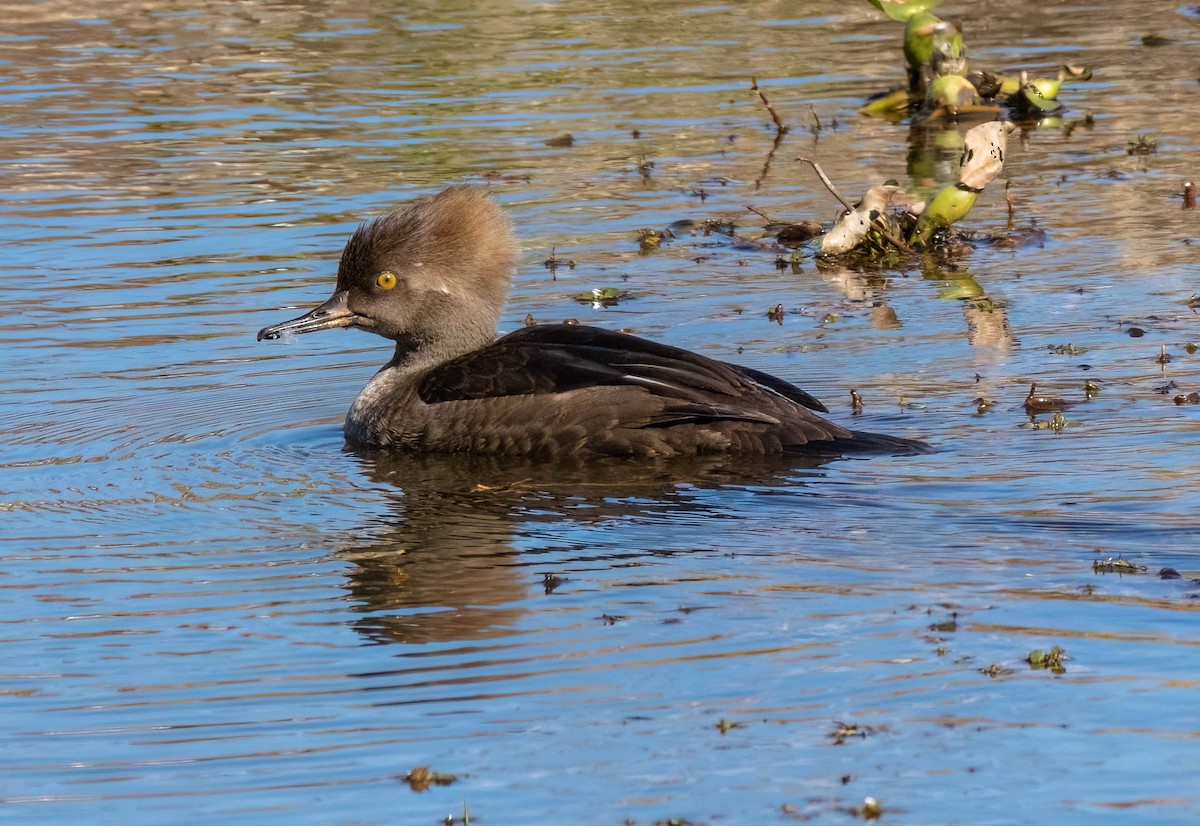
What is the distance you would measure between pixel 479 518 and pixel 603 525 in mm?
571

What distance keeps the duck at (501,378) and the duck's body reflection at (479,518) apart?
0.11 meters

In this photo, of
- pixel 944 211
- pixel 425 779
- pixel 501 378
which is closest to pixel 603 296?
pixel 944 211

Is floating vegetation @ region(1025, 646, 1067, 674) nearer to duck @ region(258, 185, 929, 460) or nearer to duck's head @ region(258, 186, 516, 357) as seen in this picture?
duck @ region(258, 185, 929, 460)

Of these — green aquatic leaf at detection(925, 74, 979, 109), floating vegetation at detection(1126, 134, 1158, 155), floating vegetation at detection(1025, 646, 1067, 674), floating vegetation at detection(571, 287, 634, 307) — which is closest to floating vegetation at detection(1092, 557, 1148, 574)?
floating vegetation at detection(1025, 646, 1067, 674)

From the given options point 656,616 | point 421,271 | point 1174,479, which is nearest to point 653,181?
point 421,271

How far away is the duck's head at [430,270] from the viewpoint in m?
9.14

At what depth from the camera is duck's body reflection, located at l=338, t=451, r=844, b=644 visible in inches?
259

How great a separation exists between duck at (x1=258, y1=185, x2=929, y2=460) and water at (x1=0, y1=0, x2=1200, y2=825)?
0.52 feet

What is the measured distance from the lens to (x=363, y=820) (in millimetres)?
4852

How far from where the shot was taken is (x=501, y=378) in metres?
8.59

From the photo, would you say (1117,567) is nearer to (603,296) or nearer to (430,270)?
(430,270)

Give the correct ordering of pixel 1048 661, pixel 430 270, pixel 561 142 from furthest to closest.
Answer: pixel 561 142
pixel 430 270
pixel 1048 661

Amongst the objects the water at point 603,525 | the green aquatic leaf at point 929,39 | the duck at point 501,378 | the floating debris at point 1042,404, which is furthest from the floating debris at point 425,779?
the green aquatic leaf at point 929,39

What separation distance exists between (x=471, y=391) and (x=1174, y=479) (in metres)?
3.16
